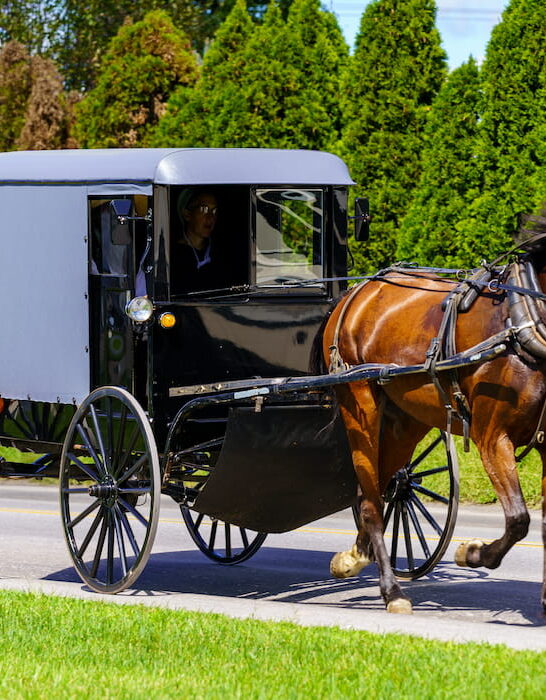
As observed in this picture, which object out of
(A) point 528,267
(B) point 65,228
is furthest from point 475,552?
(B) point 65,228

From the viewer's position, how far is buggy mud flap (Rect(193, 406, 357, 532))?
773cm

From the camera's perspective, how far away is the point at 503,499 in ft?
22.1

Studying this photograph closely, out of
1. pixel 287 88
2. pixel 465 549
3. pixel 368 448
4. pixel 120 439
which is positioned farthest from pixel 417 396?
pixel 287 88

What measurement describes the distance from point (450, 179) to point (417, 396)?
8036 mm

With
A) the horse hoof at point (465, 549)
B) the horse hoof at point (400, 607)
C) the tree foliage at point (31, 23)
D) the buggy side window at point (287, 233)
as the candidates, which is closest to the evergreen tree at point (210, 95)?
the buggy side window at point (287, 233)

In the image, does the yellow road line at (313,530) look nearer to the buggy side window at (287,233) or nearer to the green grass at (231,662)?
the buggy side window at (287,233)

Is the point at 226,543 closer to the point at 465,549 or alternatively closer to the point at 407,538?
the point at 407,538

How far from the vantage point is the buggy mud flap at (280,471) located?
25.3 ft

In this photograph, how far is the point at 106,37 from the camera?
3731 cm

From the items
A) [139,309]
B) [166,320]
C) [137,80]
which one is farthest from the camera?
[137,80]

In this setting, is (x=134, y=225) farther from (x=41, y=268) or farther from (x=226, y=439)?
(x=226, y=439)

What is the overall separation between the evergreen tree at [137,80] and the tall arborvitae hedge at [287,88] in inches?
155

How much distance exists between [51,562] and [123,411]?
7.43ft

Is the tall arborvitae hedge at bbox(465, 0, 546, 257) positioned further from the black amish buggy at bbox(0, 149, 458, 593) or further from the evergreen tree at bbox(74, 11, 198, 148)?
the evergreen tree at bbox(74, 11, 198, 148)
